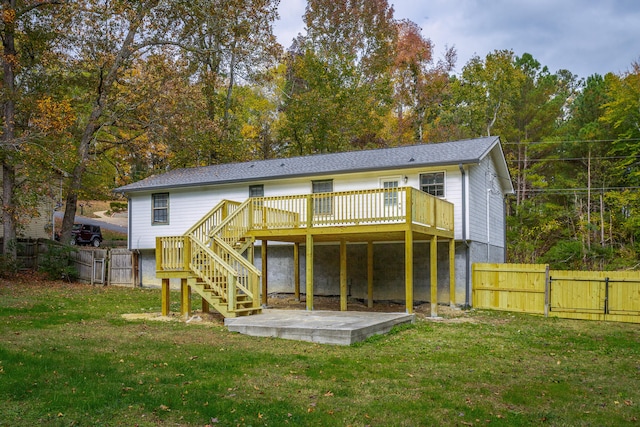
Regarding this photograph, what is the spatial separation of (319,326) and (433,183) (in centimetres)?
808

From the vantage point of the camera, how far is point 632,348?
→ 10.6m

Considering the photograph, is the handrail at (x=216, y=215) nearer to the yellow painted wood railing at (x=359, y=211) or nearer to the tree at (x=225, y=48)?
the yellow painted wood railing at (x=359, y=211)

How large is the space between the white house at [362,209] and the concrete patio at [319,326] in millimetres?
1750

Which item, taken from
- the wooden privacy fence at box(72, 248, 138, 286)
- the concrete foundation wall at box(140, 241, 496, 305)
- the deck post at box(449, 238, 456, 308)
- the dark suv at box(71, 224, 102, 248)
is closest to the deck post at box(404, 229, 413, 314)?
the deck post at box(449, 238, 456, 308)

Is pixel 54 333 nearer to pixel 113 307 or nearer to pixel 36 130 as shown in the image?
pixel 113 307

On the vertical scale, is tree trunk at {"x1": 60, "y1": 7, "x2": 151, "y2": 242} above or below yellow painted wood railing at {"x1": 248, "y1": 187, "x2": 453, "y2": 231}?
above

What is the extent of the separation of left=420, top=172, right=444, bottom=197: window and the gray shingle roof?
55 cm

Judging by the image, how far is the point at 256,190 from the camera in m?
20.2

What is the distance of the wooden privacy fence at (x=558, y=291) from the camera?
1473 centimetres

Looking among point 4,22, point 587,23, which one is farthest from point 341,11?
point 4,22

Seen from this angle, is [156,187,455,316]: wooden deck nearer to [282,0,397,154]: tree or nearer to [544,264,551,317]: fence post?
[544,264,551,317]: fence post

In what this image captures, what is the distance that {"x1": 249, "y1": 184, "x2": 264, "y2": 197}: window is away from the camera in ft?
65.8

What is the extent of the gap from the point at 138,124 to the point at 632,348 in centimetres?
2203

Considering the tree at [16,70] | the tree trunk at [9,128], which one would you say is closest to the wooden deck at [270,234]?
the tree at [16,70]
